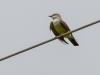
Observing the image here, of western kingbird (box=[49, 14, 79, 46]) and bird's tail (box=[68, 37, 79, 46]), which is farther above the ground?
western kingbird (box=[49, 14, 79, 46])

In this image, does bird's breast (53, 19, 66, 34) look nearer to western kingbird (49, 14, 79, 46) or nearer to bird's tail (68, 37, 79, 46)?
western kingbird (49, 14, 79, 46)

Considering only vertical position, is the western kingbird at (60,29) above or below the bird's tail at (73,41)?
above

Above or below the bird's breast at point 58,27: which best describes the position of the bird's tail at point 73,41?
below

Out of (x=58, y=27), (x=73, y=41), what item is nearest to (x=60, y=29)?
(x=58, y=27)

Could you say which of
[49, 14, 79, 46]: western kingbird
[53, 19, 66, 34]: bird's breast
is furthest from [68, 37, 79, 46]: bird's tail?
[53, 19, 66, 34]: bird's breast

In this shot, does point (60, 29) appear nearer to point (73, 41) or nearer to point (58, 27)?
point (58, 27)

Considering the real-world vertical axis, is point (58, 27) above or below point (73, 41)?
above

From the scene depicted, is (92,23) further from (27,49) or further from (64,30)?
(64,30)

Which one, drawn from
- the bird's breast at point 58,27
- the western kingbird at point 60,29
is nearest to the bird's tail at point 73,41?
the western kingbird at point 60,29

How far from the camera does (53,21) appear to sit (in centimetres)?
1009

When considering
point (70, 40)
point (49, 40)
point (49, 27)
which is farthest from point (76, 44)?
point (49, 40)

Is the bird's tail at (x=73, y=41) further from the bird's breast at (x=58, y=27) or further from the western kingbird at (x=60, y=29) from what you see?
the bird's breast at (x=58, y=27)

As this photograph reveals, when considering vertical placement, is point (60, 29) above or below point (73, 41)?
above

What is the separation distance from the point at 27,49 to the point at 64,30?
370cm
